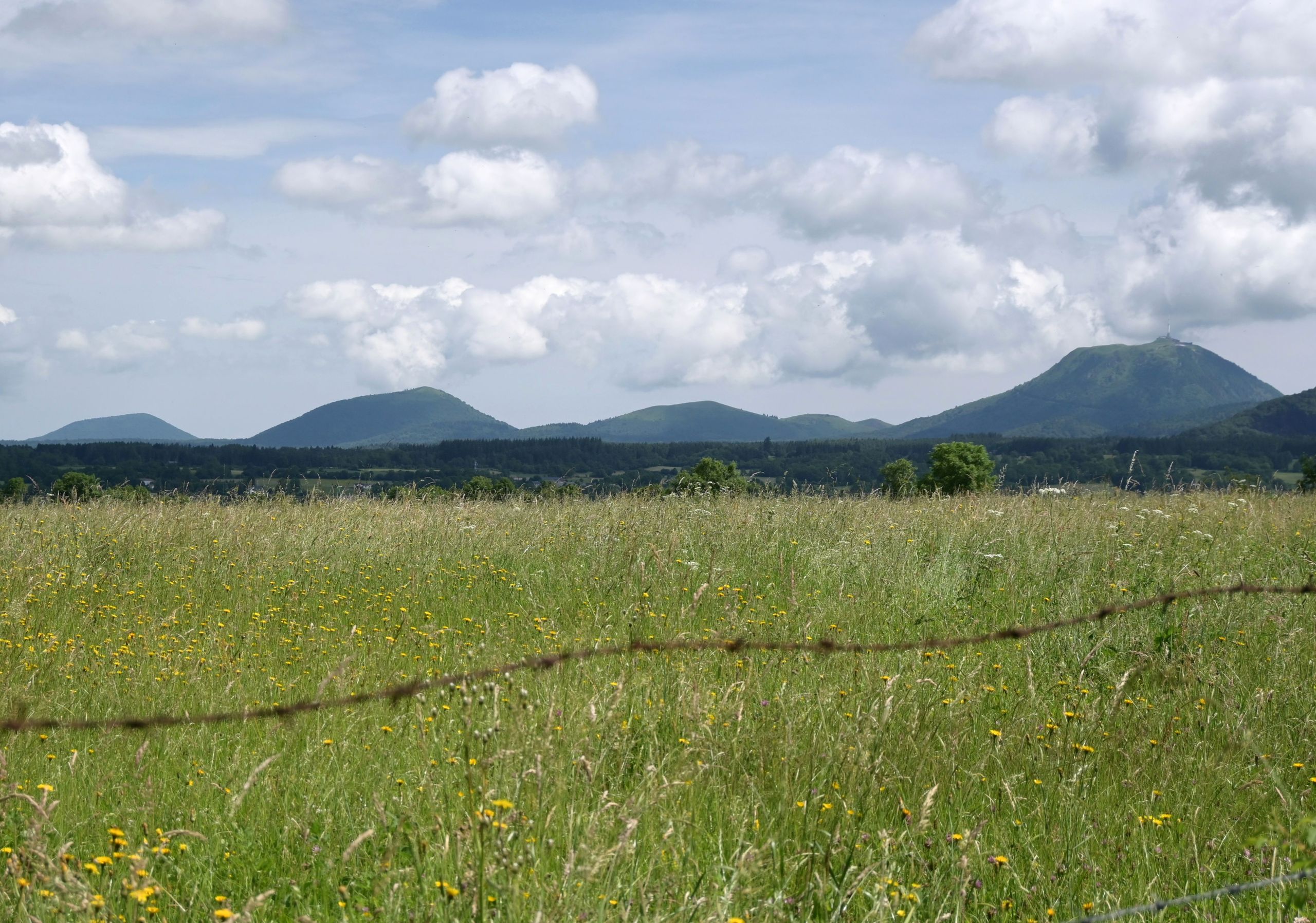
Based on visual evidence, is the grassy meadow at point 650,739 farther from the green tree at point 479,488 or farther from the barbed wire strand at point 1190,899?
the green tree at point 479,488

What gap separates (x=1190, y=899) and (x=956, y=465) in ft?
183

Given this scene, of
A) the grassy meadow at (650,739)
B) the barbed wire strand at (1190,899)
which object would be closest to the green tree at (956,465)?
the grassy meadow at (650,739)

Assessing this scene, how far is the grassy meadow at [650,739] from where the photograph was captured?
3.26 meters

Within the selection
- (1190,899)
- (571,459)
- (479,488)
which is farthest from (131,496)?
(571,459)

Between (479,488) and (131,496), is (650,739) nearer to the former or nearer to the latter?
(131,496)

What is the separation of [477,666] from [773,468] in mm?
133815

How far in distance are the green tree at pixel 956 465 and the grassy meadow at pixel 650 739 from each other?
46.7 m

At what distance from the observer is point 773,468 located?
138625 millimetres

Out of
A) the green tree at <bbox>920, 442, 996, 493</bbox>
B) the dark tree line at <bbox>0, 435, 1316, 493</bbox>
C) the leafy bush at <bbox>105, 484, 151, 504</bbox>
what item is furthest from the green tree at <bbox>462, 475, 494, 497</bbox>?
the green tree at <bbox>920, 442, 996, 493</bbox>

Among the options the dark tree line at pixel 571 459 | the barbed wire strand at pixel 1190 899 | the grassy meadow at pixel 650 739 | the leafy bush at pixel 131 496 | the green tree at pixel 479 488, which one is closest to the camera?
the barbed wire strand at pixel 1190 899

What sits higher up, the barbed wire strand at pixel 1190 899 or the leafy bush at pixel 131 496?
the leafy bush at pixel 131 496

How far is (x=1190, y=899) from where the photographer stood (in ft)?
9.13

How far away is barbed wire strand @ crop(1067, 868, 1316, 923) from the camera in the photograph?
8.72 ft

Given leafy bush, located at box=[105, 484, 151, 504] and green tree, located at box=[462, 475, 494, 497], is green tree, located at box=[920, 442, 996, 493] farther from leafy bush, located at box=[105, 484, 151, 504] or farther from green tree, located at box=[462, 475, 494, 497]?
leafy bush, located at box=[105, 484, 151, 504]
